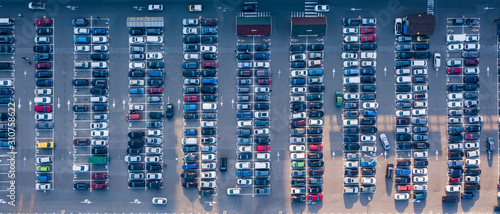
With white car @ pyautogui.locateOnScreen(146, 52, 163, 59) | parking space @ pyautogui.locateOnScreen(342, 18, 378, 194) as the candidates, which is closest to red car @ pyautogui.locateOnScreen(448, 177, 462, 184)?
parking space @ pyautogui.locateOnScreen(342, 18, 378, 194)

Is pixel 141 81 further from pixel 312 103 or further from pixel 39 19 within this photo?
pixel 312 103

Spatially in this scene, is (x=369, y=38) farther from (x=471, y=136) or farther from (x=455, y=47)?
(x=471, y=136)

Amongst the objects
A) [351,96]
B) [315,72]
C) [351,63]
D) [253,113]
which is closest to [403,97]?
[351,96]

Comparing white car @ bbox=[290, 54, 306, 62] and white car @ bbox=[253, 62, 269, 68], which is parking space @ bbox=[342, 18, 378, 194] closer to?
white car @ bbox=[290, 54, 306, 62]

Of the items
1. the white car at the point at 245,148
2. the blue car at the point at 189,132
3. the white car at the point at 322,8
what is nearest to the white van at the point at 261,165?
the white car at the point at 245,148

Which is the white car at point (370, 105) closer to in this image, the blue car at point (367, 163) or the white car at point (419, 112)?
the white car at point (419, 112)

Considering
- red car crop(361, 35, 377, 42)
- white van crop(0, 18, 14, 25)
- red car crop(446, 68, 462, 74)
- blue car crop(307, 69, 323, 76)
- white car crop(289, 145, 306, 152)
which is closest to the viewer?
white van crop(0, 18, 14, 25)
